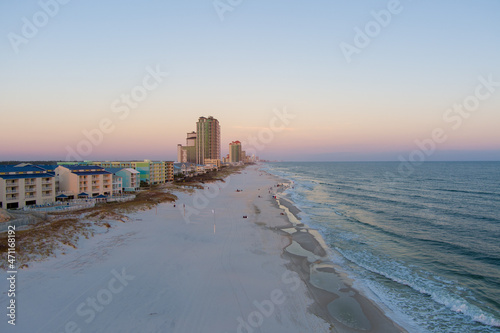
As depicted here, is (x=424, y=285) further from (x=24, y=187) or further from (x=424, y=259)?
(x=24, y=187)

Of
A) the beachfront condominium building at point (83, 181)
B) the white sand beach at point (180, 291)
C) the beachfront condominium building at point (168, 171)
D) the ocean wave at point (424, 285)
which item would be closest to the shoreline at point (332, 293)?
the white sand beach at point (180, 291)

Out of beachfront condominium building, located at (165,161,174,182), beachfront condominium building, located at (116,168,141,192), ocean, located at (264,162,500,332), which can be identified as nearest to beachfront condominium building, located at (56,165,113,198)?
beachfront condominium building, located at (116,168,141,192)

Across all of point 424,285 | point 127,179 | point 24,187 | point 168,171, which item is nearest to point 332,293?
point 424,285

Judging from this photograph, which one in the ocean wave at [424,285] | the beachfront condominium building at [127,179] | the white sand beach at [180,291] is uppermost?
the beachfront condominium building at [127,179]

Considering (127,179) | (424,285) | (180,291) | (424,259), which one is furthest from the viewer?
(127,179)

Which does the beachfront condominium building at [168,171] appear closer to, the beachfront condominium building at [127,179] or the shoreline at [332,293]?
the beachfront condominium building at [127,179]

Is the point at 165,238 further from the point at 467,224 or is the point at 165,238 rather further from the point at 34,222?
the point at 467,224

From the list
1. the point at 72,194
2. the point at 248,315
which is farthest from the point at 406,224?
the point at 72,194
